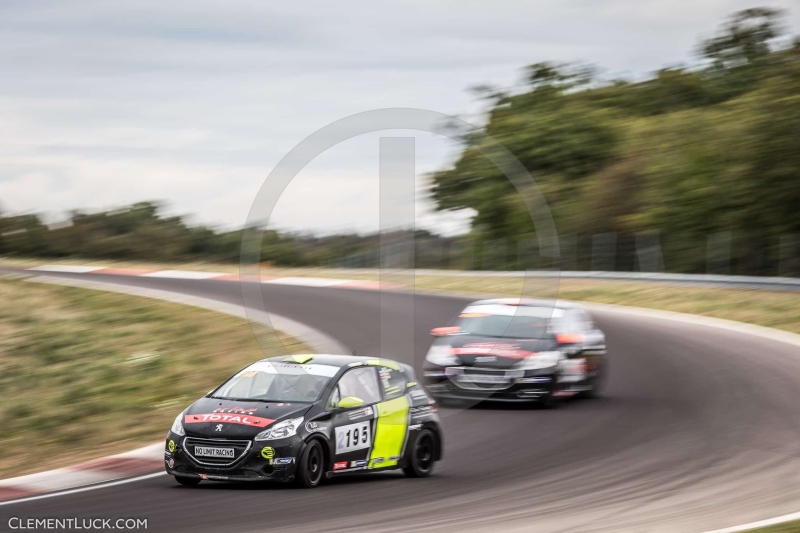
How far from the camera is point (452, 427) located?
47.1 feet

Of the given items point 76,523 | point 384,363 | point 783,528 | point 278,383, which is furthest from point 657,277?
point 76,523

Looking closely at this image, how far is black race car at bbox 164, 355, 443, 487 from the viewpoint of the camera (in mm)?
9867

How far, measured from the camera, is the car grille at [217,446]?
32.3 feet

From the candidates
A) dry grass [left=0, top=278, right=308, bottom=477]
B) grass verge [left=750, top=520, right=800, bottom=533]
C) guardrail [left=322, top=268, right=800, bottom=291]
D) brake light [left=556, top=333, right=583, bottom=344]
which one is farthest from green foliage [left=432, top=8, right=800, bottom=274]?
grass verge [left=750, top=520, right=800, bottom=533]

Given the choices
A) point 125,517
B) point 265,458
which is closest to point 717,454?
point 265,458

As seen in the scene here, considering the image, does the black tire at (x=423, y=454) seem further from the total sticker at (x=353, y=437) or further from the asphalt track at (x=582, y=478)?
the total sticker at (x=353, y=437)

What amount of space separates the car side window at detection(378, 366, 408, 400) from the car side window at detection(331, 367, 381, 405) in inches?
4.0

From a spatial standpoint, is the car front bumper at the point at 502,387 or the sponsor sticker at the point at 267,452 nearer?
the sponsor sticker at the point at 267,452

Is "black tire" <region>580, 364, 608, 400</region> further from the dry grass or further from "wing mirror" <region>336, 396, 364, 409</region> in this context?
"wing mirror" <region>336, 396, 364, 409</region>

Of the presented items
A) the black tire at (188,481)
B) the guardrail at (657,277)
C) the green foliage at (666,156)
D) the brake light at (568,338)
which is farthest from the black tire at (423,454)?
the guardrail at (657,277)

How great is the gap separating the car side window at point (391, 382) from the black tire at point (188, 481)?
220cm

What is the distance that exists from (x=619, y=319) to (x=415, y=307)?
18.4 feet

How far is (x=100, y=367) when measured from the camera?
18.6m

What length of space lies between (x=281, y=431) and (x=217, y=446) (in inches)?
23.4
